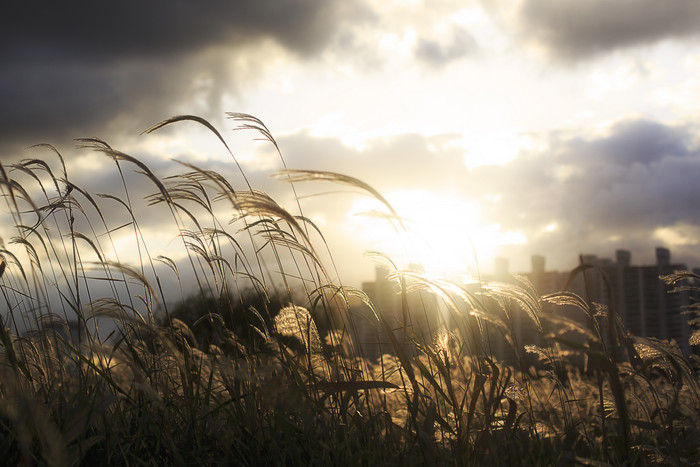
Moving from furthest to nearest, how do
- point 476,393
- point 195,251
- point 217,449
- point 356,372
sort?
point 195,251 < point 356,372 < point 217,449 < point 476,393

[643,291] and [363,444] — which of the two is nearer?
[363,444]

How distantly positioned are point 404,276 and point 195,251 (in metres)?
1.53

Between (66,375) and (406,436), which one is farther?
(66,375)

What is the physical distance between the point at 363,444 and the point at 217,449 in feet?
1.74

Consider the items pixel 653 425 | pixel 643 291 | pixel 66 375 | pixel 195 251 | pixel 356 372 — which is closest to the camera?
pixel 653 425

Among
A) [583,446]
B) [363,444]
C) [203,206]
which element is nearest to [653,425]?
[583,446]

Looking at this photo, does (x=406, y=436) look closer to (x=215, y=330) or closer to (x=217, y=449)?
(x=217, y=449)

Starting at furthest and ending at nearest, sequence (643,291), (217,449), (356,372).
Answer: (643,291), (356,372), (217,449)

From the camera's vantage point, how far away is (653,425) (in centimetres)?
234

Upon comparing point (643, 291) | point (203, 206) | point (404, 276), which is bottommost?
point (643, 291)

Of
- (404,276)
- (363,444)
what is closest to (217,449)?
(363,444)

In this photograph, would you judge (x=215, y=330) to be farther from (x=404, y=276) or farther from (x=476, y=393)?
(x=476, y=393)

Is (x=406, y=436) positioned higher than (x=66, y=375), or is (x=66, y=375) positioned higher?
(x=66, y=375)

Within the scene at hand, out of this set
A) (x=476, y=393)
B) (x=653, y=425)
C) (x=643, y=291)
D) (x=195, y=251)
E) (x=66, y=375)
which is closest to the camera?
(x=476, y=393)
